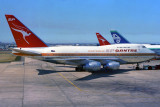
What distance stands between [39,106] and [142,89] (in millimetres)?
13053

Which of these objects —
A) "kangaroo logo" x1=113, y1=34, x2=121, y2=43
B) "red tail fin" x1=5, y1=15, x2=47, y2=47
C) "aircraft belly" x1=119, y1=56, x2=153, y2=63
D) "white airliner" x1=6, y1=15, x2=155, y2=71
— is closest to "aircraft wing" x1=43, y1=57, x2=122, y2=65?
"white airliner" x1=6, y1=15, x2=155, y2=71

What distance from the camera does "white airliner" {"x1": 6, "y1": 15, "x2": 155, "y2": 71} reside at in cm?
3762

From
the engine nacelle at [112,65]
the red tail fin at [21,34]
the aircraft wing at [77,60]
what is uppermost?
the red tail fin at [21,34]

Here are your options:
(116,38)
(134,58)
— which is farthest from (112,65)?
(116,38)

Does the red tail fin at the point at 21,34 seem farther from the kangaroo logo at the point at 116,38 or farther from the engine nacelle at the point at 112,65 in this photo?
the kangaroo logo at the point at 116,38

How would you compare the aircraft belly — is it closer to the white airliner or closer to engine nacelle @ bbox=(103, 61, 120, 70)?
the white airliner

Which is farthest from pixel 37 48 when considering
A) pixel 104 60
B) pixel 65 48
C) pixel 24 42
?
pixel 104 60

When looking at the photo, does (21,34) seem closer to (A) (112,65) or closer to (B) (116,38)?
(A) (112,65)

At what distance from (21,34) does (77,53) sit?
10.9m

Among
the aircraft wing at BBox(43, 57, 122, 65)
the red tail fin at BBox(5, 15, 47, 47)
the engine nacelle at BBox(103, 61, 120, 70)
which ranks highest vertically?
the red tail fin at BBox(5, 15, 47, 47)

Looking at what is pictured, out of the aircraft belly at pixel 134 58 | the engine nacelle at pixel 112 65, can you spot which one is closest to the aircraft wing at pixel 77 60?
the engine nacelle at pixel 112 65

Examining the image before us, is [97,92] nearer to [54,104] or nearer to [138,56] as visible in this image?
[54,104]

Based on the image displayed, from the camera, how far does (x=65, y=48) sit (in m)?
40.2

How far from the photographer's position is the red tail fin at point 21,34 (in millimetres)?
37431
